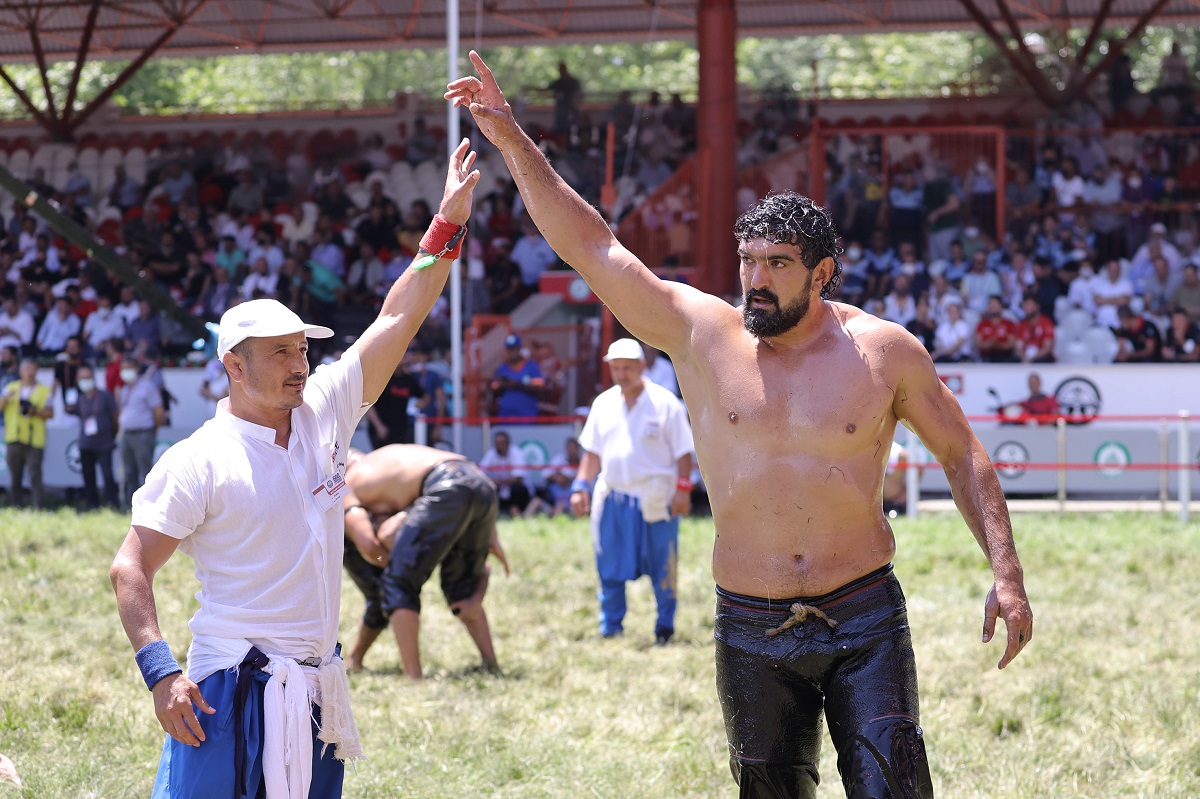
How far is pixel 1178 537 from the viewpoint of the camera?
38.1 feet

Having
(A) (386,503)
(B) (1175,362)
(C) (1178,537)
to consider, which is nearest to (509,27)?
(B) (1175,362)

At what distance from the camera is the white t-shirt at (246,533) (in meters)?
3.61

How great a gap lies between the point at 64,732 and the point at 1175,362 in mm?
12575

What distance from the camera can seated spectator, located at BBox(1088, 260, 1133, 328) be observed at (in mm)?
16014

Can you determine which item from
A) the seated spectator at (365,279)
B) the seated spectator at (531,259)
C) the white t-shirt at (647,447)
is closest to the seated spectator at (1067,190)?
the seated spectator at (531,259)

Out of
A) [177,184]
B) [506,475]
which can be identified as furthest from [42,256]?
[506,475]

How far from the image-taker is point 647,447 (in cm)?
899

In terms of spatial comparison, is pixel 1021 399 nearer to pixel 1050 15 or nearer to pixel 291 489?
pixel 1050 15

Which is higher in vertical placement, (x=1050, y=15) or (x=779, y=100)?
(x=1050, y=15)

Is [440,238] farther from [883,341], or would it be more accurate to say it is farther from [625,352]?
[625,352]

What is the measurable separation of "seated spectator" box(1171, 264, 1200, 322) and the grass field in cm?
625

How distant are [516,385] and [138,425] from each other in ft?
13.1

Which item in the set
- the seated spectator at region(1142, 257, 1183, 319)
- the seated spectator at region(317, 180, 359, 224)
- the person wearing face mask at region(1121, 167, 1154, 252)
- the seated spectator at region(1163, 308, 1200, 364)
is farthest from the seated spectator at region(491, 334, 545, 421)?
the person wearing face mask at region(1121, 167, 1154, 252)

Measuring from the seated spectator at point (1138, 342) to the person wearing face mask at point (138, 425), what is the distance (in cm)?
1045
